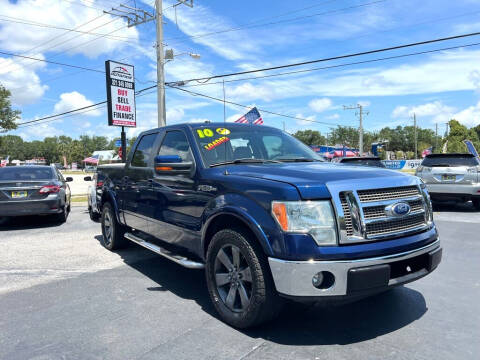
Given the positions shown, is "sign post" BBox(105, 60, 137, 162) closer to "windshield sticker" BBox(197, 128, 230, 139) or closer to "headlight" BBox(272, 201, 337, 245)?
"windshield sticker" BBox(197, 128, 230, 139)

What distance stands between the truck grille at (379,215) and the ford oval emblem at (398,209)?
19 mm

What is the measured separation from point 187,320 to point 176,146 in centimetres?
205

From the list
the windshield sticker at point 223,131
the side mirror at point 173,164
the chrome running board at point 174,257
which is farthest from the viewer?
the windshield sticker at point 223,131

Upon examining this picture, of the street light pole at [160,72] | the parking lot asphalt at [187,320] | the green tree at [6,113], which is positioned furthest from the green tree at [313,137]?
the parking lot asphalt at [187,320]

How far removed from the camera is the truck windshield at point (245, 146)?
13.8 ft

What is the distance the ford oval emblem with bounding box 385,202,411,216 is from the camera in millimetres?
3137

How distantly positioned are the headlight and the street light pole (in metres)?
15.5

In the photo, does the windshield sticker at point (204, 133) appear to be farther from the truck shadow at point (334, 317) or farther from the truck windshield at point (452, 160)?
the truck windshield at point (452, 160)

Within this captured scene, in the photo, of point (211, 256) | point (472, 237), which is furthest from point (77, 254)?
point (472, 237)

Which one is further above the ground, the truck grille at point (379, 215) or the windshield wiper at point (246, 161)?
the windshield wiper at point (246, 161)

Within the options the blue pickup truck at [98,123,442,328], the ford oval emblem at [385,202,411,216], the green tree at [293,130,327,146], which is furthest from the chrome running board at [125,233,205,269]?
the green tree at [293,130,327,146]

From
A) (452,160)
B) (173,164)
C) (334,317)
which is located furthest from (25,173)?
(452,160)

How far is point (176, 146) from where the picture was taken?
15.4 feet

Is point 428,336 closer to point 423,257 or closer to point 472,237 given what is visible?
point 423,257
